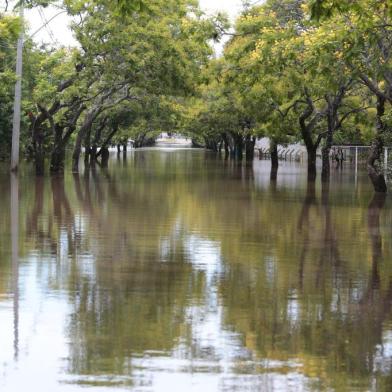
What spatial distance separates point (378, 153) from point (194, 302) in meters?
19.8

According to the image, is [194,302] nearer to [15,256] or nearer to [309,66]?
[15,256]

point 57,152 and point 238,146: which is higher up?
point 238,146

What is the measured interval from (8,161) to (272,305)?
1765 inches

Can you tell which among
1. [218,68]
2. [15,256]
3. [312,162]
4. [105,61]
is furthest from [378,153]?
[15,256]

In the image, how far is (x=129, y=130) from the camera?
70.5 metres

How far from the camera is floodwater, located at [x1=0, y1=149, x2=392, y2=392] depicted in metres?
6.77

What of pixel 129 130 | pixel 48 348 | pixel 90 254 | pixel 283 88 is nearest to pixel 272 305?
pixel 48 348

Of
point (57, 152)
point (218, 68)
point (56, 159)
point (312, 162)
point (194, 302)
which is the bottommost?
point (194, 302)

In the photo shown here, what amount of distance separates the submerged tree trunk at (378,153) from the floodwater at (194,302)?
8608 mm

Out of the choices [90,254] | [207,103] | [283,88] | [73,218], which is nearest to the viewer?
[90,254]

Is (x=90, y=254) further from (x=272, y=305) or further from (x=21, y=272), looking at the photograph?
(x=272, y=305)

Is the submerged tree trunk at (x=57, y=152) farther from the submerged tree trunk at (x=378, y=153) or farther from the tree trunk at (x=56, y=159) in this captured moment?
the submerged tree trunk at (x=378, y=153)

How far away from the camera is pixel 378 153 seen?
28.2m

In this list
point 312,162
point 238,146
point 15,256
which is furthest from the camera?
point 238,146
